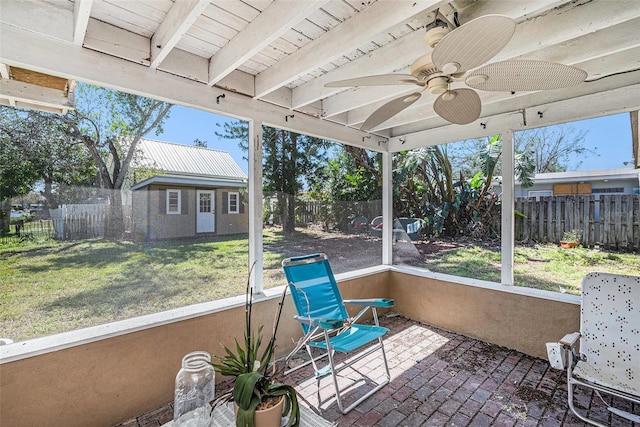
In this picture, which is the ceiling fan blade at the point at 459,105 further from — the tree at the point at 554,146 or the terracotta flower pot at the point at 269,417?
the terracotta flower pot at the point at 269,417

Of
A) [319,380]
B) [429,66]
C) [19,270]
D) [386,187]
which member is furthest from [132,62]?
[386,187]

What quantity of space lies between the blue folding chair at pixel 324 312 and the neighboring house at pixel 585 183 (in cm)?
197

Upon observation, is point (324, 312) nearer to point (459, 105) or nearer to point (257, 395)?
point (257, 395)

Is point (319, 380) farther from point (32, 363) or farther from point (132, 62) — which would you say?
point (132, 62)

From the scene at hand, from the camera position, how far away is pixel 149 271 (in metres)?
2.35

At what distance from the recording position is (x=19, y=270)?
1.90 m

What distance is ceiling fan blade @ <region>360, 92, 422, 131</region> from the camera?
1.95 meters

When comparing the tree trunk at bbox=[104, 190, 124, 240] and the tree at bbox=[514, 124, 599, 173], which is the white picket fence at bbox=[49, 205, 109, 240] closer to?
the tree trunk at bbox=[104, 190, 124, 240]

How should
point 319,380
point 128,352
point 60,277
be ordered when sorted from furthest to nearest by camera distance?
point 319,380 < point 128,352 < point 60,277

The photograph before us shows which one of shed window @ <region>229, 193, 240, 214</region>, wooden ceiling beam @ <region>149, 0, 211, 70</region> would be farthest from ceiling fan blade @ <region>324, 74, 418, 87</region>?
shed window @ <region>229, 193, 240, 214</region>

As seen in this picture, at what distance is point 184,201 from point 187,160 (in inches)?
13.5

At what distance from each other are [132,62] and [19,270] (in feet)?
5.14

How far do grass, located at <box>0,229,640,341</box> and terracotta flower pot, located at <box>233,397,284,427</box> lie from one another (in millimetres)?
1473

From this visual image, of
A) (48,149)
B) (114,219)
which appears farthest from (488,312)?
(48,149)
